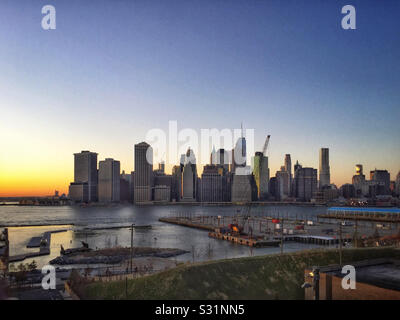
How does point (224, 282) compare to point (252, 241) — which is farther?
point (252, 241)

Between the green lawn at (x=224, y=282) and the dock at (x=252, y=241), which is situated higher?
the green lawn at (x=224, y=282)

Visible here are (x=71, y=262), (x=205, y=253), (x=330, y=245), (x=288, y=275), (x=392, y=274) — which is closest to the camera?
(x=392, y=274)

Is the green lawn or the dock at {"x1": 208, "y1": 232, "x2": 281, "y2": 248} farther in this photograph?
the dock at {"x1": 208, "y1": 232, "x2": 281, "y2": 248}

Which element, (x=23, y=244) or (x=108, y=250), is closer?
(x=108, y=250)

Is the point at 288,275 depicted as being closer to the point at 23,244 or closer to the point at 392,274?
the point at 392,274

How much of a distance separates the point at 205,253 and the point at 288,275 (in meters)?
21.6

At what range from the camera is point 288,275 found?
18.3m

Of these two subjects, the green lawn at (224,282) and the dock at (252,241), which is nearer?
the green lawn at (224,282)

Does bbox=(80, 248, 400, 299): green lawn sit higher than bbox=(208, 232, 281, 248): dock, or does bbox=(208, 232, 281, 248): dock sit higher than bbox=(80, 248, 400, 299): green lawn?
bbox=(80, 248, 400, 299): green lawn

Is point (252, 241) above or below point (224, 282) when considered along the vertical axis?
below

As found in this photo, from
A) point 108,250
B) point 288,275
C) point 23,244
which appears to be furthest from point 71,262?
point 288,275
